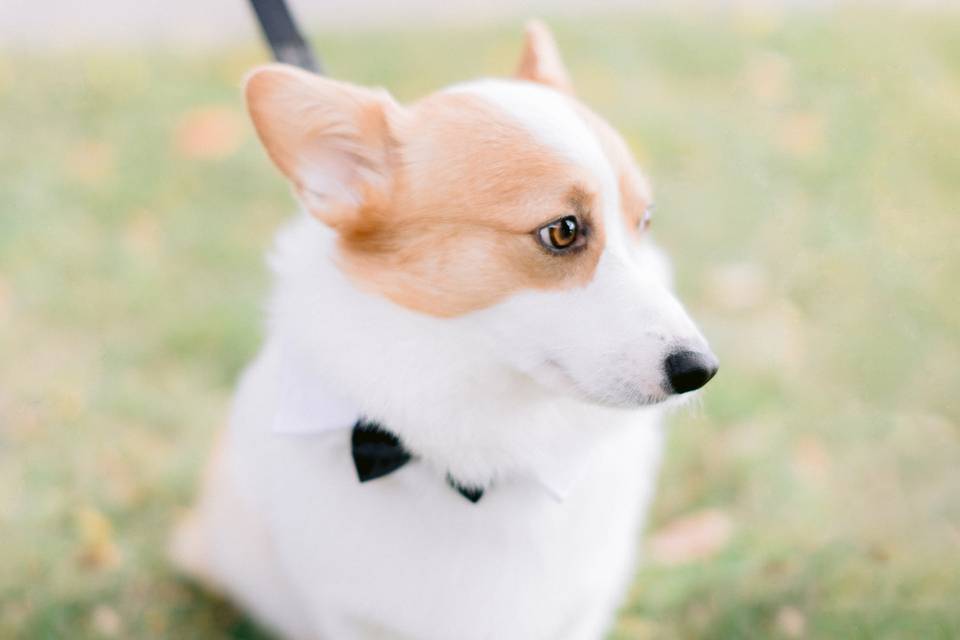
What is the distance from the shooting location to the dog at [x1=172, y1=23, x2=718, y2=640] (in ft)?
6.46

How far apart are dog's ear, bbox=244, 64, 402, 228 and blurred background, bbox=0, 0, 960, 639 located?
145 centimetres

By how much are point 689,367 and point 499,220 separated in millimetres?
513

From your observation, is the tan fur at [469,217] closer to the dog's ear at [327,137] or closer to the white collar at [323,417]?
the dog's ear at [327,137]

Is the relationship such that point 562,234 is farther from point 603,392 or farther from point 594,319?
point 603,392

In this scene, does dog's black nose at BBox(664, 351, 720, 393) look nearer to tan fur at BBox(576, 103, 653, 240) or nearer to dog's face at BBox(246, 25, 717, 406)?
dog's face at BBox(246, 25, 717, 406)

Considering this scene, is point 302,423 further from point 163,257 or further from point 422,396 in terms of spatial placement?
point 163,257

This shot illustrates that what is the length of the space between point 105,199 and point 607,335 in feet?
11.0

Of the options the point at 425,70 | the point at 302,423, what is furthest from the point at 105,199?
the point at 302,423

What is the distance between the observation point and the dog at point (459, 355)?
1.97 meters

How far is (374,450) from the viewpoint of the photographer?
211cm

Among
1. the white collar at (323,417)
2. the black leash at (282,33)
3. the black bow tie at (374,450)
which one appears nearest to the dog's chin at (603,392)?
the white collar at (323,417)

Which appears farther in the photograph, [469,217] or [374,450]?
[374,450]

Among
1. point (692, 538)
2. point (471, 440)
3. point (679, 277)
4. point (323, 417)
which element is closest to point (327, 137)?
point (323, 417)

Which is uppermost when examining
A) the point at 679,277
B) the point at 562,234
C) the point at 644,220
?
the point at 562,234
